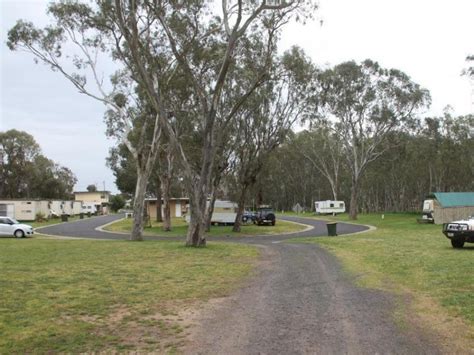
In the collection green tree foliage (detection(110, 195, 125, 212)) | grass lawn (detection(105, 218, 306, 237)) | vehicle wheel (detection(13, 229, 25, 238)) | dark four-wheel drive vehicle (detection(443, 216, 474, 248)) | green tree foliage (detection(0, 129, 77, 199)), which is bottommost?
grass lawn (detection(105, 218, 306, 237))

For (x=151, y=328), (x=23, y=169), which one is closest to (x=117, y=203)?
(x=23, y=169)

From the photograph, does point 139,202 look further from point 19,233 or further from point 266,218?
point 266,218

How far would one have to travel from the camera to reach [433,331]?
694cm

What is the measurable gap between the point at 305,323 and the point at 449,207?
1419 inches

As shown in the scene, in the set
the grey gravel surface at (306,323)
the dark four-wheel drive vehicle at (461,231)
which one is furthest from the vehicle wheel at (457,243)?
the grey gravel surface at (306,323)

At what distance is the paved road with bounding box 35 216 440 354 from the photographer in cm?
612

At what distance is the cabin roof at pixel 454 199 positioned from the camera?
39559mm

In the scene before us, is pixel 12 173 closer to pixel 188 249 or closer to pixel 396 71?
pixel 396 71

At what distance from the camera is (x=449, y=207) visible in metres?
39.9

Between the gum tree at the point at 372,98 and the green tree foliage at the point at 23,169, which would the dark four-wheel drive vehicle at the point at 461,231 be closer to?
the gum tree at the point at 372,98

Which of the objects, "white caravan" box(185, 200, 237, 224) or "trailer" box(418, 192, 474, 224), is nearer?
"trailer" box(418, 192, 474, 224)

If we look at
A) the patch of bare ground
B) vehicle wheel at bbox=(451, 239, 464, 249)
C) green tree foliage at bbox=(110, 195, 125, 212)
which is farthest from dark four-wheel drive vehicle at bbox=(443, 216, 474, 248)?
green tree foliage at bbox=(110, 195, 125, 212)

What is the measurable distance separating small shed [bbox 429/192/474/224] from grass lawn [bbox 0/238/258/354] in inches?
1055

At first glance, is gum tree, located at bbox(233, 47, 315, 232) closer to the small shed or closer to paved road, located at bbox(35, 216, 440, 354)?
the small shed
